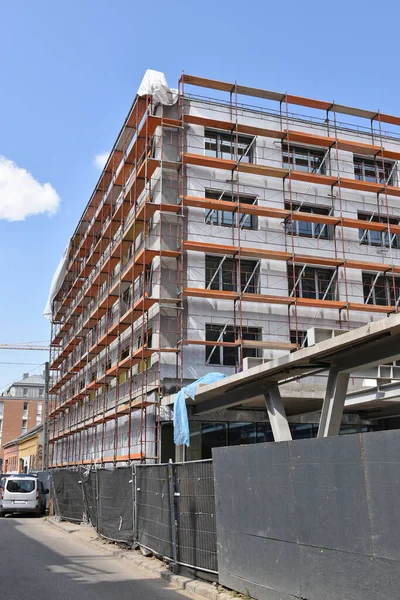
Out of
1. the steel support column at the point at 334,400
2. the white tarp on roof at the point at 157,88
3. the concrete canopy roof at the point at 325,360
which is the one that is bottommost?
the steel support column at the point at 334,400

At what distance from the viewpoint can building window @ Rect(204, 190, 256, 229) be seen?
2577cm

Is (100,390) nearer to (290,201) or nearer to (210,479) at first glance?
(290,201)

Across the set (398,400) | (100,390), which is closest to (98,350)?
(100,390)

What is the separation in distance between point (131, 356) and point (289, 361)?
37.5 feet

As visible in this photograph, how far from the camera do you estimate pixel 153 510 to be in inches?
452

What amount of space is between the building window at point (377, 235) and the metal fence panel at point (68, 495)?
16171 mm

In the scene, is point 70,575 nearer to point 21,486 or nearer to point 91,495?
point 91,495

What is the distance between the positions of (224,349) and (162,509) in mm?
13507

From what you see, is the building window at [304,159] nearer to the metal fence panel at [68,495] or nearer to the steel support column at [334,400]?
the steel support column at [334,400]

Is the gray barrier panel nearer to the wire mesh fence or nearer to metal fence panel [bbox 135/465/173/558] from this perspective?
the wire mesh fence

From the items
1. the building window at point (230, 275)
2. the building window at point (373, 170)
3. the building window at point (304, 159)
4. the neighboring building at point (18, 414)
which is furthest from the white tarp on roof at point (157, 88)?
the neighboring building at point (18, 414)

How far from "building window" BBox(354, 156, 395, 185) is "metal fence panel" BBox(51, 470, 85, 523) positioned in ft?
61.6

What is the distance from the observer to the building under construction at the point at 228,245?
929 inches

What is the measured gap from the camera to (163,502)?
10875 mm
